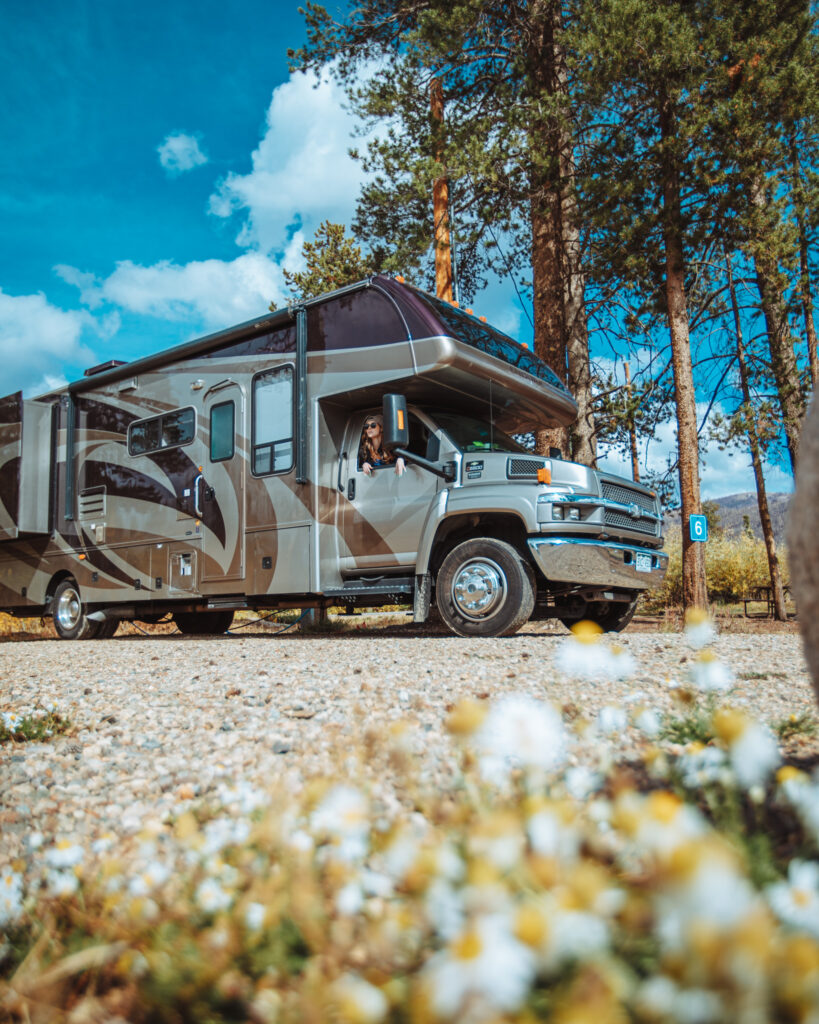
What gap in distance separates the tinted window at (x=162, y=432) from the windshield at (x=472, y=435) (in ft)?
10.2

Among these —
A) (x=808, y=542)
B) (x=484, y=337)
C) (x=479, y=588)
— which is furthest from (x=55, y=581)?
(x=808, y=542)

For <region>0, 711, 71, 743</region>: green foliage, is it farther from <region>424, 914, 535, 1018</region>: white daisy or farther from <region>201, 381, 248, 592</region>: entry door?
<region>201, 381, 248, 592</region>: entry door

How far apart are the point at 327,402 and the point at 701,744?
6.00 meters

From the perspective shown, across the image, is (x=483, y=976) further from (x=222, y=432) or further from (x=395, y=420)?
(x=222, y=432)

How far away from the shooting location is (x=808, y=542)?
1.60 m

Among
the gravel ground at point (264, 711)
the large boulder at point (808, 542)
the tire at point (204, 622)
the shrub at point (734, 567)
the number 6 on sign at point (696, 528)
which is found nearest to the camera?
the large boulder at point (808, 542)

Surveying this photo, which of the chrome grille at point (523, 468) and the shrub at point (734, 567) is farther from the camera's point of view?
the shrub at point (734, 567)

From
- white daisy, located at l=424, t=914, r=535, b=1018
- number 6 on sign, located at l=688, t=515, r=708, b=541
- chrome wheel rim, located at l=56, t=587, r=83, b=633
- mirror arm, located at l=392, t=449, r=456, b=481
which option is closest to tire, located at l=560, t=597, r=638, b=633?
number 6 on sign, located at l=688, t=515, r=708, b=541

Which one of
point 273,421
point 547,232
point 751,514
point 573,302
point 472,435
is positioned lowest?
point 472,435

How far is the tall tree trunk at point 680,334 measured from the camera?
10352 millimetres

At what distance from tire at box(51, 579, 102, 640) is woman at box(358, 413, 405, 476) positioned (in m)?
5.02

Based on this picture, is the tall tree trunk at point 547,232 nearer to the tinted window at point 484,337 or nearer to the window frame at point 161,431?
the tinted window at point 484,337

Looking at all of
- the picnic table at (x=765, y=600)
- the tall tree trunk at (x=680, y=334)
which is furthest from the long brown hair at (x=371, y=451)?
→ the picnic table at (x=765, y=600)

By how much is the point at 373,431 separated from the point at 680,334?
5453 millimetres
